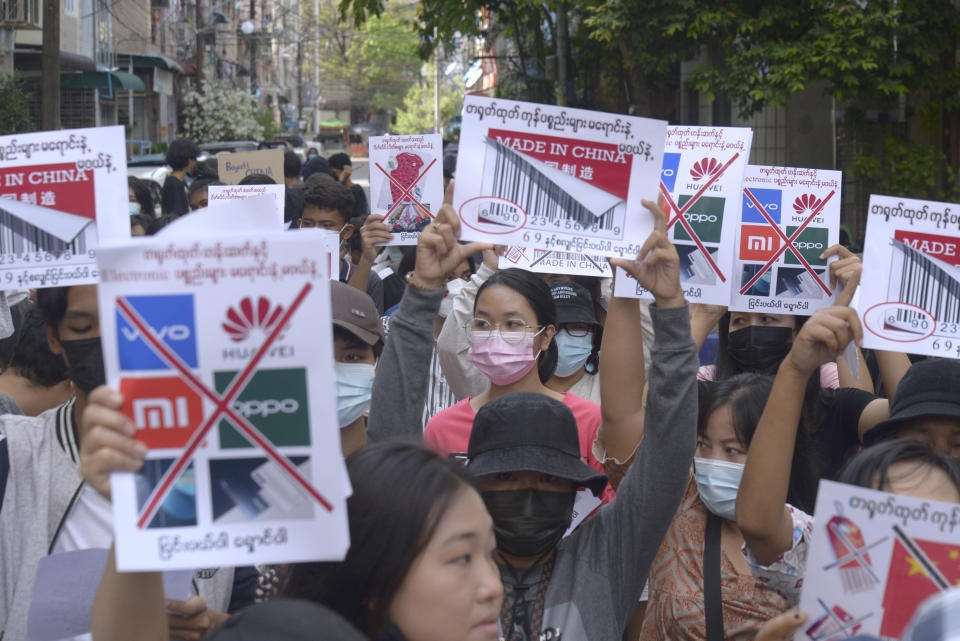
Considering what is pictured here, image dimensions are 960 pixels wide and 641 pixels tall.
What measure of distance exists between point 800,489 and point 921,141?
11.7 metres

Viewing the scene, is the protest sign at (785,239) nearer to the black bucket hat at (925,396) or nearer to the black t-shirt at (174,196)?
the black bucket hat at (925,396)

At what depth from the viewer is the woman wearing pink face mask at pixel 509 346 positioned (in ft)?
13.4

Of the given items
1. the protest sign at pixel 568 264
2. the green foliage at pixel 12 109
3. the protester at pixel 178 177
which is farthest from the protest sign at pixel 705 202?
the green foliage at pixel 12 109

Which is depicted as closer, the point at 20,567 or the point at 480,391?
the point at 20,567

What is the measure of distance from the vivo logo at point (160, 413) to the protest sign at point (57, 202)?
3.95 feet

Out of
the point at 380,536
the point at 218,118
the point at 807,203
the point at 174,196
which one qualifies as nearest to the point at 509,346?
the point at 807,203

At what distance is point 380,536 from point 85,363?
1.10m

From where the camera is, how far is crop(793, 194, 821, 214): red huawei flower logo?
474 cm

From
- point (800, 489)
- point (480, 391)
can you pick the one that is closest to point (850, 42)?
point (480, 391)

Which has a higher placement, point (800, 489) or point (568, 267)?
point (568, 267)

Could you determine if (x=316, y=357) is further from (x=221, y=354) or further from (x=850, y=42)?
(x=850, y=42)

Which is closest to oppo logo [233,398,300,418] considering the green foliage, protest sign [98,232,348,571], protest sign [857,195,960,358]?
protest sign [98,232,348,571]

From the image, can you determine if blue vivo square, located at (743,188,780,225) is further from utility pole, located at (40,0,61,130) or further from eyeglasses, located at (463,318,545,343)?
utility pole, located at (40,0,61,130)

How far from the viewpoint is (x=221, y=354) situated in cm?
199
